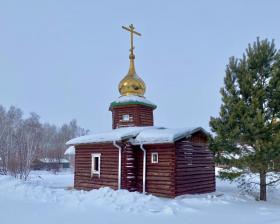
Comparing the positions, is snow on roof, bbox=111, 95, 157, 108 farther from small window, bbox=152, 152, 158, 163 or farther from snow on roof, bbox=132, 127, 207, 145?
small window, bbox=152, 152, 158, 163

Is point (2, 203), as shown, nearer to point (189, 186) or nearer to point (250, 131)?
point (189, 186)

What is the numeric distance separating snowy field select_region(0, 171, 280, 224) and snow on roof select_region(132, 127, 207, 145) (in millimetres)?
2887

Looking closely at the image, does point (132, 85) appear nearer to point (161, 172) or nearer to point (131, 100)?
point (131, 100)

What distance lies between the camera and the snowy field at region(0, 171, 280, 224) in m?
10.1

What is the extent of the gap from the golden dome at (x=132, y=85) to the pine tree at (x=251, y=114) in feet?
25.2

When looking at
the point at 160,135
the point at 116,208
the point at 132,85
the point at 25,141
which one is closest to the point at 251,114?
the point at 160,135

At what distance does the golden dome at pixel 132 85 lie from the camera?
21438 millimetres

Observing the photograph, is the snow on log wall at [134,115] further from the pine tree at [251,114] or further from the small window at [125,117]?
the pine tree at [251,114]

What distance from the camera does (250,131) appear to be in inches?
545

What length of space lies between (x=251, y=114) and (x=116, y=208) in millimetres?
7065

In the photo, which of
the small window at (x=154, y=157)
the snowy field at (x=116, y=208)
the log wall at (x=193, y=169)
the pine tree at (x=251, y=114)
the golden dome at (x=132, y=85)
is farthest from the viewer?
the golden dome at (x=132, y=85)

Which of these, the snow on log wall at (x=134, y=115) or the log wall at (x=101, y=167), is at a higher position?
the snow on log wall at (x=134, y=115)

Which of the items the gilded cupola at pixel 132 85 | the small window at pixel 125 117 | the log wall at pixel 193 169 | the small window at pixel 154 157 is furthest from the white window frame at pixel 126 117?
the log wall at pixel 193 169

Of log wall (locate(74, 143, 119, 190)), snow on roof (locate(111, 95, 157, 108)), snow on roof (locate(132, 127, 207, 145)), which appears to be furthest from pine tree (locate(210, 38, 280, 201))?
snow on roof (locate(111, 95, 157, 108))
